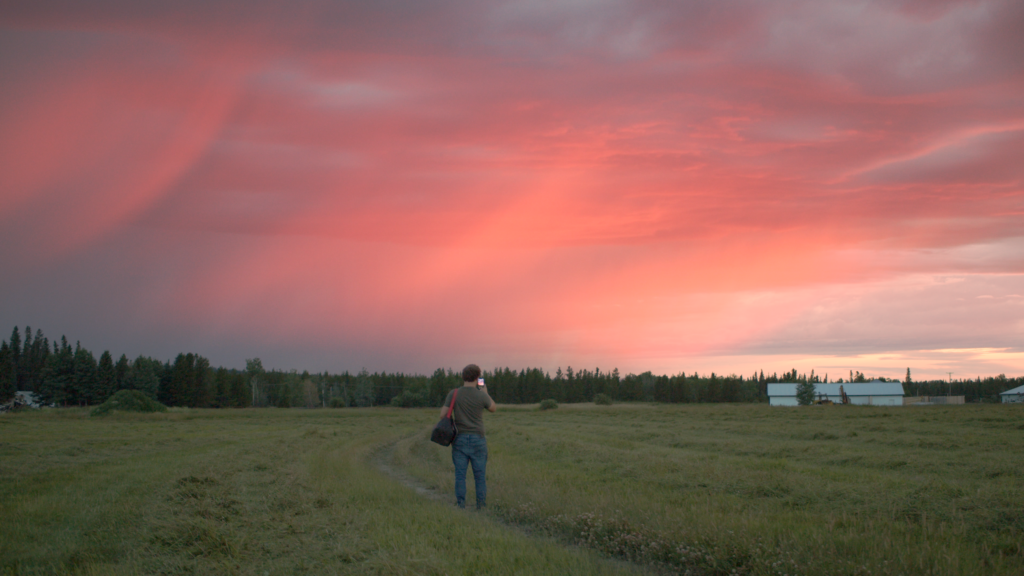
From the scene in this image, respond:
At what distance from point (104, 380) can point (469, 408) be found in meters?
133

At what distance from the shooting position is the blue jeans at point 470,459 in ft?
36.6

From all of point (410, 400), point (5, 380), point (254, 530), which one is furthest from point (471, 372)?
point (410, 400)

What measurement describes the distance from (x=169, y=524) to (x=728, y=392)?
168 metres

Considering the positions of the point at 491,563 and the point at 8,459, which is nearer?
the point at 491,563

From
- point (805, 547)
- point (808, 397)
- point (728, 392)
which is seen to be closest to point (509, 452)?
point (805, 547)

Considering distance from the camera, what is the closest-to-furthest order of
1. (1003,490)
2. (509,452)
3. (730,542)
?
(730,542) < (1003,490) < (509,452)

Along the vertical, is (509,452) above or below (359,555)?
below

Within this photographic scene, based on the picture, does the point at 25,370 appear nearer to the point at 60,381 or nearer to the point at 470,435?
the point at 60,381

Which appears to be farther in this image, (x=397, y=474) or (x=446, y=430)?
(x=397, y=474)

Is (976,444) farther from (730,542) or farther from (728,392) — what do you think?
(728,392)

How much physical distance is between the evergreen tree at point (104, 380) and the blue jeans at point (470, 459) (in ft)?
429

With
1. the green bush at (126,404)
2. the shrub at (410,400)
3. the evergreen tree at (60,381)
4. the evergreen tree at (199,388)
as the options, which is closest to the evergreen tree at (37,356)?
the evergreen tree at (60,381)

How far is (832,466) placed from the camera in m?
17.4

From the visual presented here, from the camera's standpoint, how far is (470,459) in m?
11.2
